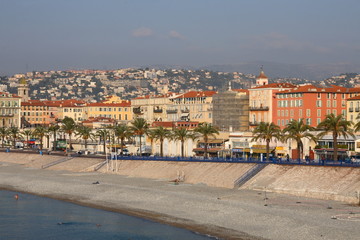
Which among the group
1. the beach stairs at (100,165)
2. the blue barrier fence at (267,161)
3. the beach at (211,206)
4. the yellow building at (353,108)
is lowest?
the beach at (211,206)

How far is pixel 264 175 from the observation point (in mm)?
82188

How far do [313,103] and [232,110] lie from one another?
72.5 ft

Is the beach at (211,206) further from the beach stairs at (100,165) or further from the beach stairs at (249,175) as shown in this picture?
the beach stairs at (100,165)

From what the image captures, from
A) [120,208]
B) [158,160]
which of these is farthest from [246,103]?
[120,208]

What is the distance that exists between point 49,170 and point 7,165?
1830 centimetres

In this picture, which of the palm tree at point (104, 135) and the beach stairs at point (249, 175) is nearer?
the beach stairs at point (249, 175)

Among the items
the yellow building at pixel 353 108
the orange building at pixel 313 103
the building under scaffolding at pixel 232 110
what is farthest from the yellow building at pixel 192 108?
the yellow building at pixel 353 108

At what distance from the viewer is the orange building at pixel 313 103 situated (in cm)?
13000

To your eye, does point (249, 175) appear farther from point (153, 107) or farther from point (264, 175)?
point (153, 107)

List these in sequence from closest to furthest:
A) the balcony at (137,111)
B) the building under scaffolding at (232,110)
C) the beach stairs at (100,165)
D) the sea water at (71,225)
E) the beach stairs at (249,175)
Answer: the sea water at (71,225)
the beach stairs at (249,175)
the beach stairs at (100,165)
the building under scaffolding at (232,110)
the balcony at (137,111)

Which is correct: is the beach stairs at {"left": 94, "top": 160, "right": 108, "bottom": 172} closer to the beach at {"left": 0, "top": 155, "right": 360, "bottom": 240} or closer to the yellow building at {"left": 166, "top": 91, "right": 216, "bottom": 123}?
the beach at {"left": 0, "top": 155, "right": 360, "bottom": 240}

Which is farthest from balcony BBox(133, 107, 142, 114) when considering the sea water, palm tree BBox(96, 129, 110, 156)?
the sea water

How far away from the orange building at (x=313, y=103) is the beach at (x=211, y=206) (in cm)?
4241

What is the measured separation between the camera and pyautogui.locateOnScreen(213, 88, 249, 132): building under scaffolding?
14700 centimetres
